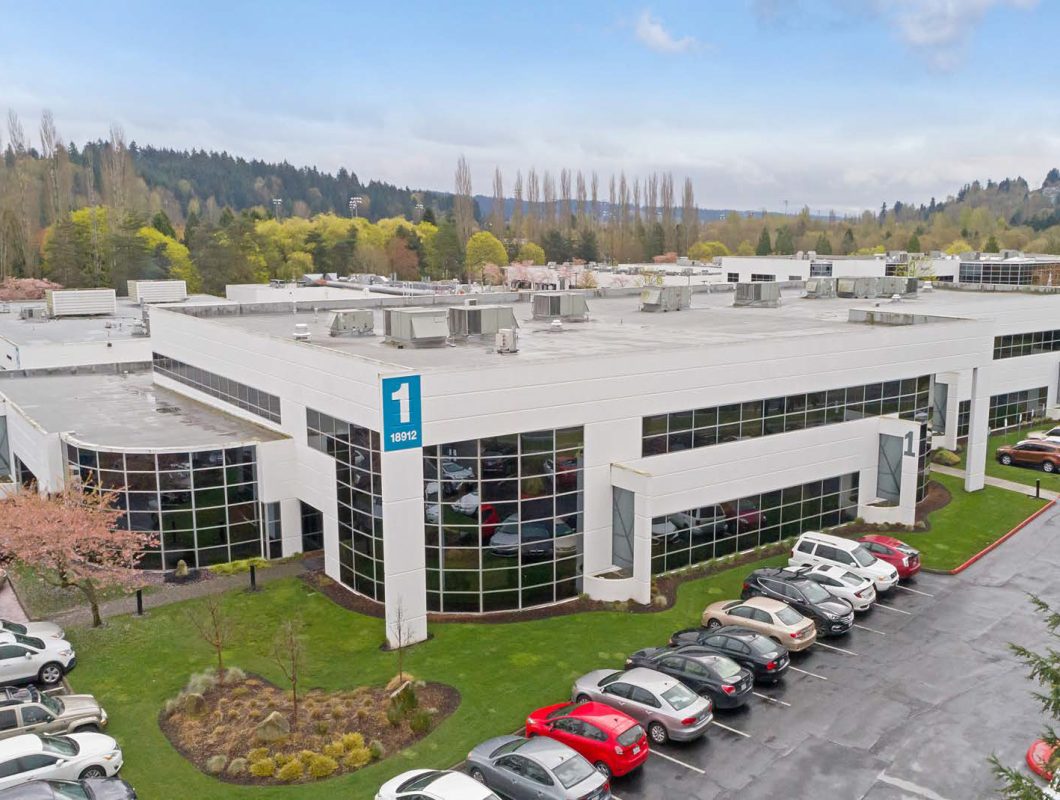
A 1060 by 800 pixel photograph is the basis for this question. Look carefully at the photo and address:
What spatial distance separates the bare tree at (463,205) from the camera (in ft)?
472


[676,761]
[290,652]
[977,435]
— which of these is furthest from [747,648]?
[977,435]

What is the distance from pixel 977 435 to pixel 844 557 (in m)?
14.5

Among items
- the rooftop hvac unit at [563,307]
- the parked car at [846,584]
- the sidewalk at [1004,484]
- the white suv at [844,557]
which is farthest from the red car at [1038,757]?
the rooftop hvac unit at [563,307]

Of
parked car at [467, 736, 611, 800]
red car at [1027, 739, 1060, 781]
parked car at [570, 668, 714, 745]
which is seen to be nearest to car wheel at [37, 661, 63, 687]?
parked car at [467, 736, 611, 800]

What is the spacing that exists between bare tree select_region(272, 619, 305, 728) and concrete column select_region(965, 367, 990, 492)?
97.5 ft

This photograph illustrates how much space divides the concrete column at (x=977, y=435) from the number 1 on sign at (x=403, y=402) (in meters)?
26.9

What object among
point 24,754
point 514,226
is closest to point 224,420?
point 24,754

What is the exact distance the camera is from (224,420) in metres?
37.1

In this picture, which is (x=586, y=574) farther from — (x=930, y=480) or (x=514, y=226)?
(x=514, y=226)

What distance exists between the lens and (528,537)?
1121 inches

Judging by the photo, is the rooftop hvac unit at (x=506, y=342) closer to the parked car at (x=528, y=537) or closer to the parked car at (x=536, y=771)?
the parked car at (x=528, y=537)

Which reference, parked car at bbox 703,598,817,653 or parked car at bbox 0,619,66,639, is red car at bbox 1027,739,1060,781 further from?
parked car at bbox 0,619,66,639

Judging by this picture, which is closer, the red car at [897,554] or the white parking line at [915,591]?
the white parking line at [915,591]

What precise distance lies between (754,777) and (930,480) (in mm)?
26650
